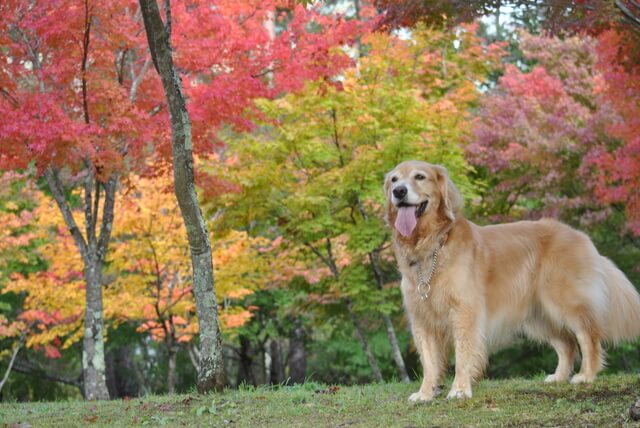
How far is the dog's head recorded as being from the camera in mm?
5176

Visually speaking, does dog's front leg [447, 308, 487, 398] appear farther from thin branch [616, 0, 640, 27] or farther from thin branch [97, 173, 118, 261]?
thin branch [97, 173, 118, 261]

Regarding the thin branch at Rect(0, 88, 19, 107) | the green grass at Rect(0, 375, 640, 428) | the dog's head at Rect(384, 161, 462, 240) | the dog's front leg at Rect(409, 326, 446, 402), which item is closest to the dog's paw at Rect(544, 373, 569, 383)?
the green grass at Rect(0, 375, 640, 428)

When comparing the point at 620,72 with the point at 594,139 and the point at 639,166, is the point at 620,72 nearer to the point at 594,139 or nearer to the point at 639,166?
the point at 639,166

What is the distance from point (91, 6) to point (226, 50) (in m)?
2.04

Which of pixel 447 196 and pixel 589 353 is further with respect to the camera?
pixel 589 353

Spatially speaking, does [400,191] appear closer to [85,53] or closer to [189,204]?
[189,204]

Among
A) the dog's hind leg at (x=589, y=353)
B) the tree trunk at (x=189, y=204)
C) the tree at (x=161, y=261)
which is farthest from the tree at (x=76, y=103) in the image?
the dog's hind leg at (x=589, y=353)

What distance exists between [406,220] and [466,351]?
1056 millimetres

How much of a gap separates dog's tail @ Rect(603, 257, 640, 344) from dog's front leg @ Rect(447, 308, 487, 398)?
1.27 metres

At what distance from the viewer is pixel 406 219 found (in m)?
5.17

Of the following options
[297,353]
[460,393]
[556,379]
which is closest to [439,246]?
[460,393]

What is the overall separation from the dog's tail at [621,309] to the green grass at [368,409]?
365 mm

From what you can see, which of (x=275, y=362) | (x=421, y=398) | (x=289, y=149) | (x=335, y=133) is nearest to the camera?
(x=421, y=398)

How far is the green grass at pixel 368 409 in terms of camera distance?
4383 millimetres
